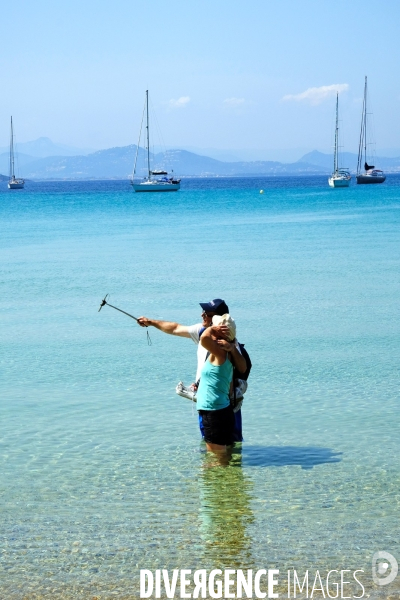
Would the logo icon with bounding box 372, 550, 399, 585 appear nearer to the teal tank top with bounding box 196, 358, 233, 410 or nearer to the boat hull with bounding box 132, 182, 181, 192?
the teal tank top with bounding box 196, 358, 233, 410

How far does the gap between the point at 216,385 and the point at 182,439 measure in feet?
5.48

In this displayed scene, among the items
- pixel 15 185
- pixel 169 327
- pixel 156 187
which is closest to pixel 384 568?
pixel 169 327

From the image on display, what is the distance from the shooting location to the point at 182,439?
363 inches

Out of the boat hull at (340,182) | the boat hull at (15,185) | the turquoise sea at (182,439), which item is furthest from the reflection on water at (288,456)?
the boat hull at (15,185)

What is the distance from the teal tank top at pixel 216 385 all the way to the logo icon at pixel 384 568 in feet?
6.58

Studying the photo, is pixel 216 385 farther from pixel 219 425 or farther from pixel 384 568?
pixel 384 568

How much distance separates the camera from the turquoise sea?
253 inches

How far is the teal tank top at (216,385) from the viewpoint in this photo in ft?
25.4

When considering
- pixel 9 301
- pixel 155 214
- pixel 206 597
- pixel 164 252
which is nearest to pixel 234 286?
pixel 9 301

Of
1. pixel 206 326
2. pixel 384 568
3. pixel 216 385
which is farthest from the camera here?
pixel 206 326

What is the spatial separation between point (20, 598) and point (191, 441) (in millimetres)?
3631

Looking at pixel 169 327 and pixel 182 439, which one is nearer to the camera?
pixel 169 327

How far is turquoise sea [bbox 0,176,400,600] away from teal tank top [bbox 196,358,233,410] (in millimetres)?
716

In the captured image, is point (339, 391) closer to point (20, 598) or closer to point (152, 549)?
point (152, 549)
